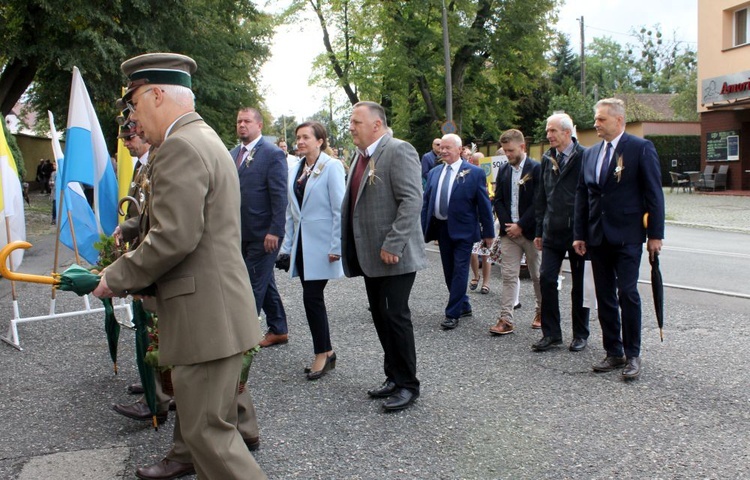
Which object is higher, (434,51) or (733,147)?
(434,51)

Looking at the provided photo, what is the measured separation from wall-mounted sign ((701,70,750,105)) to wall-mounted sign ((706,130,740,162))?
1.40 m

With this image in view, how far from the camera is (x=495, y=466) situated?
156 inches

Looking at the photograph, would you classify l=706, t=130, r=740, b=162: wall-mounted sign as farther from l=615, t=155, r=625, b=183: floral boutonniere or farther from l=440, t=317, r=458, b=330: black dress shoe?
l=615, t=155, r=625, b=183: floral boutonniere

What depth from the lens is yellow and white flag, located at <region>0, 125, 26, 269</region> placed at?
689cm

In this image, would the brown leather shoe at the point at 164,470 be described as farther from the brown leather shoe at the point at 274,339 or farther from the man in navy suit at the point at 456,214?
the man in navy suit at the point at 456,214

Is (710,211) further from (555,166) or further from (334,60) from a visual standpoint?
(334,60)

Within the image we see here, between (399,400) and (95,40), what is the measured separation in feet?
54.8

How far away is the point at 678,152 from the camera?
121 feet

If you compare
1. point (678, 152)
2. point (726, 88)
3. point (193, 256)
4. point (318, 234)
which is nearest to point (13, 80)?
point (318, 234)

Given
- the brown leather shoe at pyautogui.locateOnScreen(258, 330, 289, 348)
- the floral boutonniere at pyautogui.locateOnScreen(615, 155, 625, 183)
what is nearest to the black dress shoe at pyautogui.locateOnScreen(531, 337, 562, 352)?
the floral boutonniere at pyautogui.locateOnScreen(615, 155, 625, 183)

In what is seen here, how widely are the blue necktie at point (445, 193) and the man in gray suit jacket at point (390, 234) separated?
2.63m

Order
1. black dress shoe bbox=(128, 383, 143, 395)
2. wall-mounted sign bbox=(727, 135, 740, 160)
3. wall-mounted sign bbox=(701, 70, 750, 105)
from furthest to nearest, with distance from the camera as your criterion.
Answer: wall-mounted sign bbox=(727, 135, 740, 160) < wall-mounted sign bbox=(701, 70, 750, 105) < black dress shoe bbox=(128, 383, 143, 395)

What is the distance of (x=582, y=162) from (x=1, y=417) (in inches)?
186

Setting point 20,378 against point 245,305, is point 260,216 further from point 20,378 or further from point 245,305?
point 245,305
